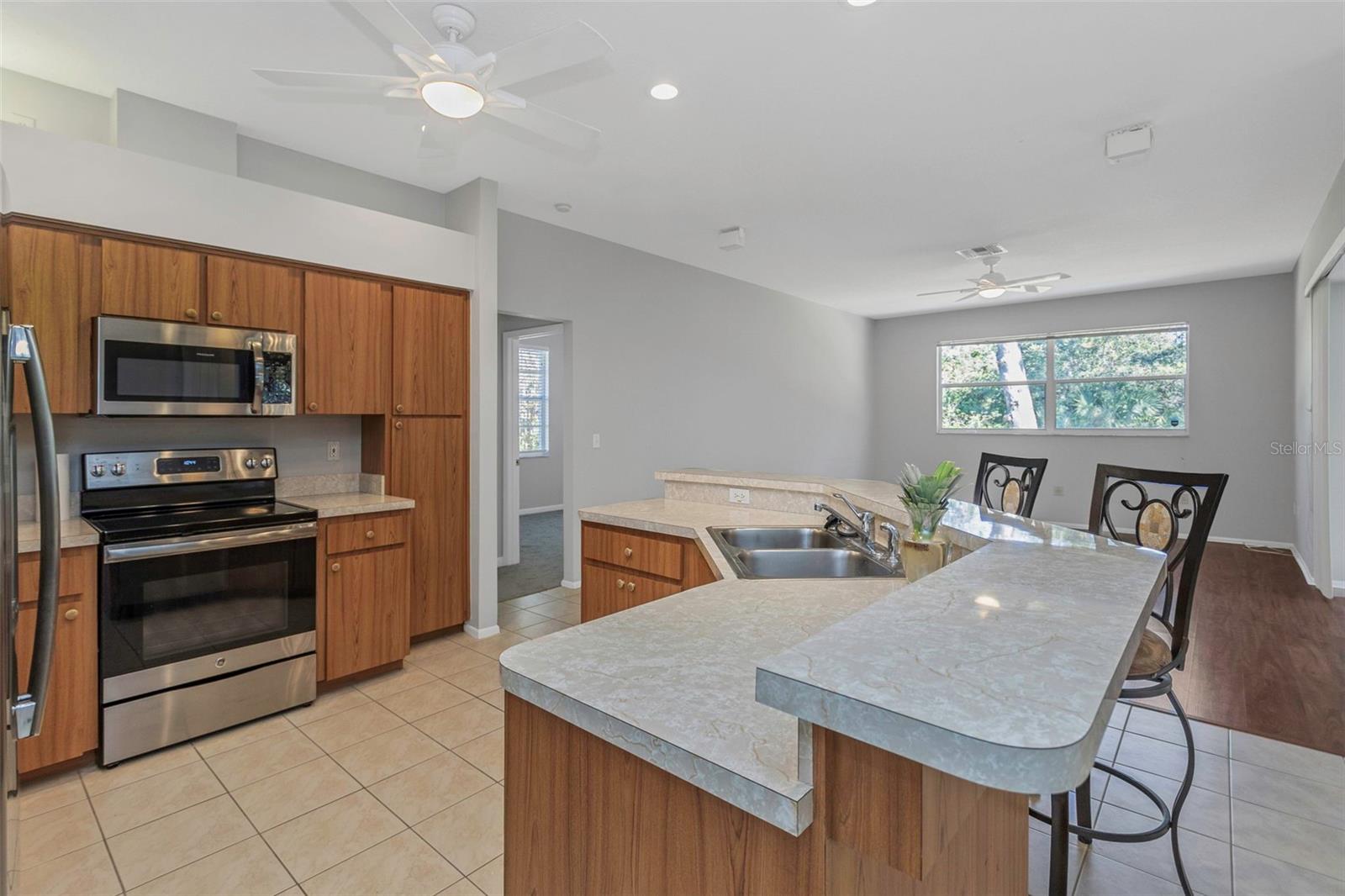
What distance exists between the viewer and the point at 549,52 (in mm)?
1945

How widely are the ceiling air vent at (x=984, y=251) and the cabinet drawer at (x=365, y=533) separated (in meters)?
4.63

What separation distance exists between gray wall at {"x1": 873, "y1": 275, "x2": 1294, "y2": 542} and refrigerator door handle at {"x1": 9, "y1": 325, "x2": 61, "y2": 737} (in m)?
8.34

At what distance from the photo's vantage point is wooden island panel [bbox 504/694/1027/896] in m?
0.66

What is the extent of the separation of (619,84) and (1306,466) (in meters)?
6.03

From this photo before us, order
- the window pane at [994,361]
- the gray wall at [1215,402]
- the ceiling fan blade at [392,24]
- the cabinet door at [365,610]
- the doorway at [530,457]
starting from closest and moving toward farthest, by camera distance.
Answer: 1. the ceiling fan blade at [392,24]
2. the cabinet door at [365,610]
3. the doorway at [530,457]
4. the gray wall at [1215,402]
5. the window pane at [994,361]

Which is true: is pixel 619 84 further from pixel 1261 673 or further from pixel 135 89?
pixel 1261 673

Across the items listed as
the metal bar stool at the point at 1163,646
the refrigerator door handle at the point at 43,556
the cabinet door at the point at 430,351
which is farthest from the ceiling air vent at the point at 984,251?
the refrigerator door handle at the point at 43,556

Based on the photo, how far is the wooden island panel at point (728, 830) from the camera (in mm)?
665

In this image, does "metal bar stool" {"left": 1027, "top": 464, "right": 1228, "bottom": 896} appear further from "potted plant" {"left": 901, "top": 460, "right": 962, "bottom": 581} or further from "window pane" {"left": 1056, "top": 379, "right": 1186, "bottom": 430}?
"window pane" {"left": 1056, "top": 379, "right": 1186, "bottom": 430}

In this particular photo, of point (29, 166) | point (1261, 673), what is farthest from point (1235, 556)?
point (29, 166)

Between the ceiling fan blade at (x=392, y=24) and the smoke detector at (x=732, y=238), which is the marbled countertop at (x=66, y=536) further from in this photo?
the smoke detector at (x=732, y=238)

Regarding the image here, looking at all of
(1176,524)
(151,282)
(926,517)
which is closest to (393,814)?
(926,517)

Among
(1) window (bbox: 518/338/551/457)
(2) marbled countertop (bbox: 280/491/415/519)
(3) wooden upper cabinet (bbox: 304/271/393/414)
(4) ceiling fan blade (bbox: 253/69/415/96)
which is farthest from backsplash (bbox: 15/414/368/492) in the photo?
(1) window (bbox: 518/338/551/457)

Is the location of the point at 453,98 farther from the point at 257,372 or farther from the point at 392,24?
the point at 257,372
